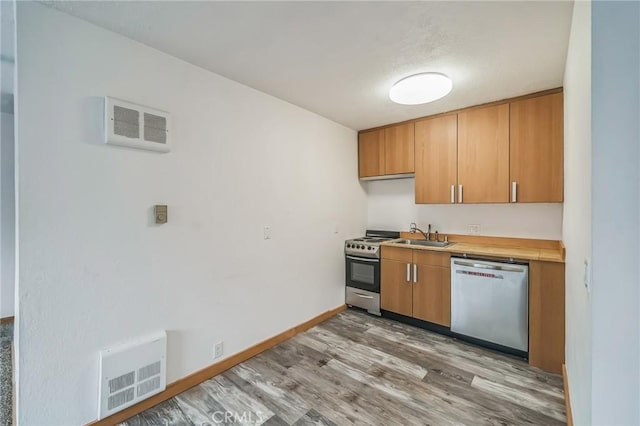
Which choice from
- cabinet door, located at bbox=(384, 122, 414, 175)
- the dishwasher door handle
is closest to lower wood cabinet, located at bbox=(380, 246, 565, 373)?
the dishwasher door handle

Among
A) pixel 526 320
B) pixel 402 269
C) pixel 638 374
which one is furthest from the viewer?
pixel 402 269

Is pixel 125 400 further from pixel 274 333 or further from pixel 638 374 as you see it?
pixel 638 374

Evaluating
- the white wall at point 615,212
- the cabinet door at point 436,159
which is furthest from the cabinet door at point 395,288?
the white wall at point 615,212

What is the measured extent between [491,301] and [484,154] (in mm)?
1536

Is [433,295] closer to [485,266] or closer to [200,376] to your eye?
[485,266]

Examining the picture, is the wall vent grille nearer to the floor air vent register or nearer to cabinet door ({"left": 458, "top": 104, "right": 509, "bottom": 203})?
the floor air vent register

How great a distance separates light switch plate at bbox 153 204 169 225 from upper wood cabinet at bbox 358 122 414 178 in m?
2.68

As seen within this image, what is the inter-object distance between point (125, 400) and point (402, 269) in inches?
108

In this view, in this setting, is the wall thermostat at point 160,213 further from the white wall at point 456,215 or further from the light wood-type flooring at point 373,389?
the white wall at point 456,215

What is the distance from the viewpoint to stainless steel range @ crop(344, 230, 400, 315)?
343 cm

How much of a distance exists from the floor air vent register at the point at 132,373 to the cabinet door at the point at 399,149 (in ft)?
10.0

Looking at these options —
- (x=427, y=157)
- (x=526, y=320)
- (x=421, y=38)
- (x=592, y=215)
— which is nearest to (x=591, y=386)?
(x=592, y=215)

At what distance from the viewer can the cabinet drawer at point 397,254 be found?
10.4ft

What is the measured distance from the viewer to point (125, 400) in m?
1.72
